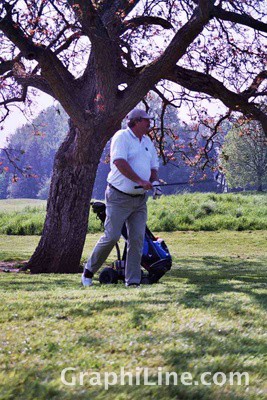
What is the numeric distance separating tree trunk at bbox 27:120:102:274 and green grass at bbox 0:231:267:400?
657cm

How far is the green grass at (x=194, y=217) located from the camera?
27234 millimetres

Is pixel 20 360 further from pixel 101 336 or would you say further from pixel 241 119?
pixel 241 119

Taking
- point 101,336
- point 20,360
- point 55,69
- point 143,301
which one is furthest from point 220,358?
point 55,69

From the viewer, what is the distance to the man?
8.02m

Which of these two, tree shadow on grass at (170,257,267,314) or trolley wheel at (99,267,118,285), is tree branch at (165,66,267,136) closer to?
tree shadow on grass at (170,257,267,314)

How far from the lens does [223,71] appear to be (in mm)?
15711

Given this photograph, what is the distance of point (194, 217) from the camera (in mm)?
28516

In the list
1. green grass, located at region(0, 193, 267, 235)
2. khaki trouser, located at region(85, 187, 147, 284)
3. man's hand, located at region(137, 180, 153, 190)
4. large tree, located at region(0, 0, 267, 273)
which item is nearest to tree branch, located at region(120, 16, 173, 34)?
large tree, located at region(0, 0, 267, 273)

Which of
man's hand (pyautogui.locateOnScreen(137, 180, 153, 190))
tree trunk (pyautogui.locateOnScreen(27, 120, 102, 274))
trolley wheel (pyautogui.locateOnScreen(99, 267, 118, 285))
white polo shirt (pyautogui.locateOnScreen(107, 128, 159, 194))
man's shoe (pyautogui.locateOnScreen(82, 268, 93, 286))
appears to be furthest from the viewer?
tree trunk (pyautogui.locateOnScreen(27, 120, 102, 274))

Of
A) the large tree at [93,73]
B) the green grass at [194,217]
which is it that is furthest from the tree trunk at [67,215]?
the green grass at [194,217]

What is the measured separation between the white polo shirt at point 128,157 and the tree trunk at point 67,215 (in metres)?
4.83

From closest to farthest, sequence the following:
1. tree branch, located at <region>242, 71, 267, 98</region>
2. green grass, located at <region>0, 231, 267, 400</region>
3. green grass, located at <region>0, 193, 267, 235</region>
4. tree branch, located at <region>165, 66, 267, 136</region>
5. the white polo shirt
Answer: green grass, located at <region>0, 231, 267, 400</region>, the white polo shirt, tree branch, located at <region>165, 66, 267, 136</region>, tree branch, located at <region>242, 71, 267, 98</region>, green grass, located at <region>0, 193, 267, 235</region>

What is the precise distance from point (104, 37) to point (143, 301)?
293 inches

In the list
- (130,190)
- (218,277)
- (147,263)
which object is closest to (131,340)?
(130,190)
